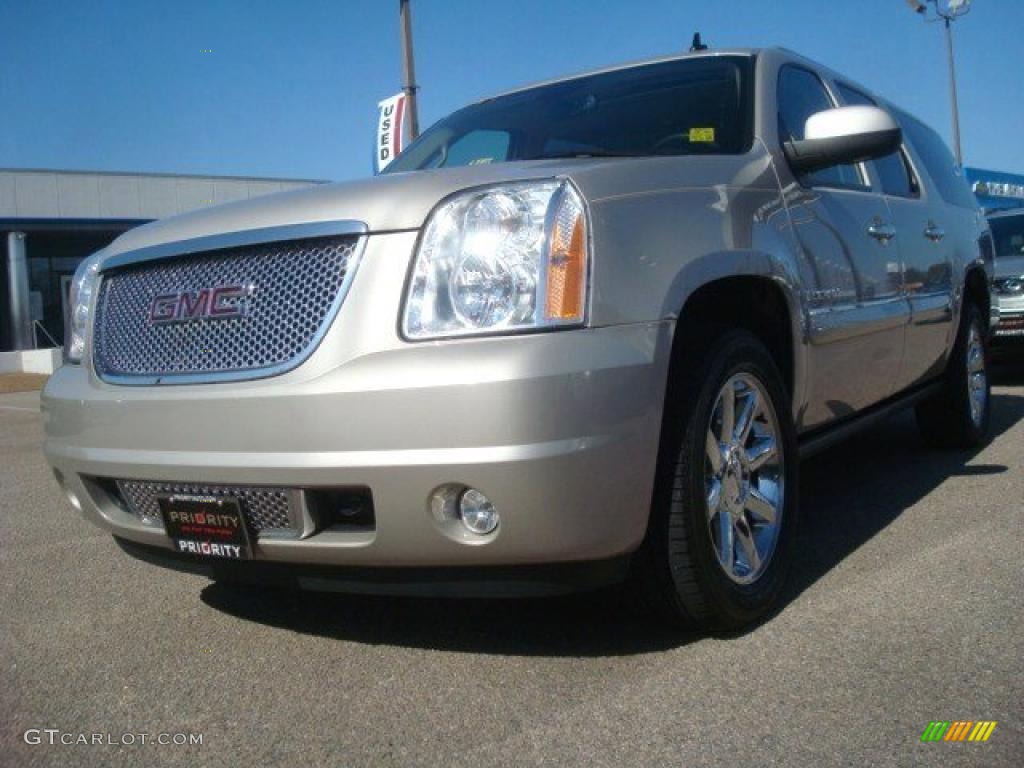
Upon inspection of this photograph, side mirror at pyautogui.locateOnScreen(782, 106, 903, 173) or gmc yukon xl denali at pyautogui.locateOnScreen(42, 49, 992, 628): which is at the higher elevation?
side mirror at pyautogui.locateOnScreen(782, 106, 903, 173)

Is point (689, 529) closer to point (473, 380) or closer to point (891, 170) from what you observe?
point (473, 380)

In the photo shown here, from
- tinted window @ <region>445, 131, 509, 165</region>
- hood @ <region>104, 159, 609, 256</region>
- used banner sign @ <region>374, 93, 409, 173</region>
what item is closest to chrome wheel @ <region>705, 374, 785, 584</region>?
hood @ <region>104, 159, 609, 256</region>

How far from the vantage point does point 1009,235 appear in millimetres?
9539

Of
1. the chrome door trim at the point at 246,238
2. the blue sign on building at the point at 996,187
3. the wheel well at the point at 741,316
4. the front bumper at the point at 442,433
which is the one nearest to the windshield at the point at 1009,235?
the wheel well at the point at 741,316

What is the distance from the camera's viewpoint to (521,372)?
219cm

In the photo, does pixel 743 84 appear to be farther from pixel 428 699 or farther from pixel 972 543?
pixel 428 699

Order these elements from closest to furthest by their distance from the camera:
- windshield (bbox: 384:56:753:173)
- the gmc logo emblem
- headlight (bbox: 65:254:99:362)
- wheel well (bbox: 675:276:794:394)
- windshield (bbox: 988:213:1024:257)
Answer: the gmc logo emblem
wheel well (bbox: 675:276:794:394)
headlight (bbox: 65:254:99:362)
windshield (bbox: 384:56:753:173)
windshield (bbox: 988:213:1024:257)

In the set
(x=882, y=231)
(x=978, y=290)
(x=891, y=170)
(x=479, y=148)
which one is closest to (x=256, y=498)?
(x=479, y=148)

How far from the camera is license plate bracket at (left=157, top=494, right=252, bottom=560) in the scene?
2.53 meters

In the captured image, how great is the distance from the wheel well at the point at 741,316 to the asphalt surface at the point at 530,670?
76cm

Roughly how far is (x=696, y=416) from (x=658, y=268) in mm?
402

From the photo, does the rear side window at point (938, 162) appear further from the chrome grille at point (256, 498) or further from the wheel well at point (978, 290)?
the chrome grille at point (256, 498)

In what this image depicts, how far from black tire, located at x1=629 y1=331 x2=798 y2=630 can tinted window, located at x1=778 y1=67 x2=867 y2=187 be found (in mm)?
1167

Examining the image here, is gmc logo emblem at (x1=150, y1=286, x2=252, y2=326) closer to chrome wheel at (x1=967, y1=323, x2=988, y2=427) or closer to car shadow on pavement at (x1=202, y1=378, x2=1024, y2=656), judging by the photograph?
car shadow on pavement at (x1=202, y1=378, x2=1024, y2=656)
